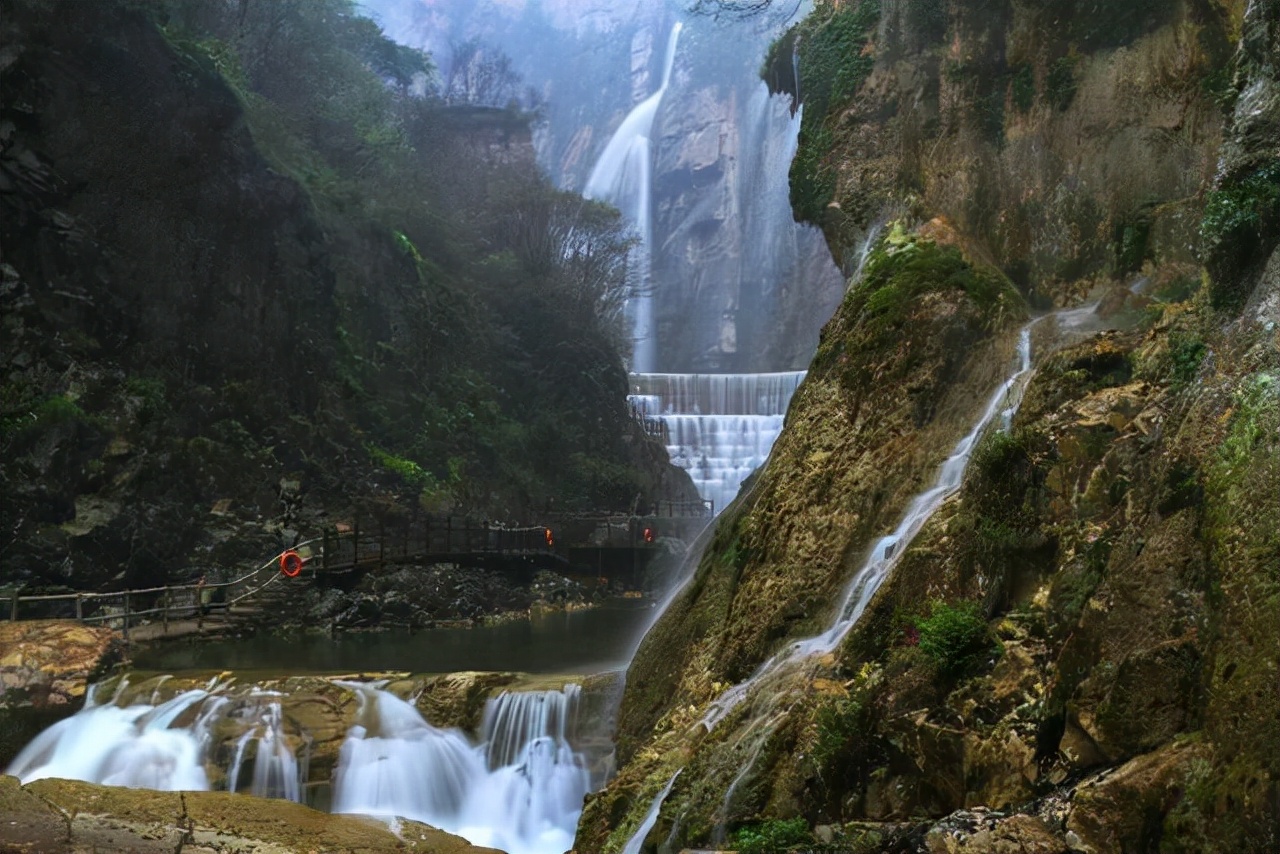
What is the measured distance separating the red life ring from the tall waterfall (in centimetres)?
3531

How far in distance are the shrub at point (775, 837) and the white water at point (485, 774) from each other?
5194mm

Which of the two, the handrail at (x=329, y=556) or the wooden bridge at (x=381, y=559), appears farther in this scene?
the wooden bridge at (x=381, y=559)

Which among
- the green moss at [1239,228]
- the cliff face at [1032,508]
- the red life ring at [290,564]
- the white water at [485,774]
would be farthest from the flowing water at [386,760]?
the red life ring at [290,564]

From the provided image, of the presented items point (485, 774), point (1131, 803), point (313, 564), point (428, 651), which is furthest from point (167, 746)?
point (313, 564)

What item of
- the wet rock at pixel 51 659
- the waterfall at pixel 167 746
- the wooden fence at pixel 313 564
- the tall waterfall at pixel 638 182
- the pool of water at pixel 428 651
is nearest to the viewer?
the waterfall at pixel 167 746

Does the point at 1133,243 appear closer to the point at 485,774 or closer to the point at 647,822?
the point at 647,822

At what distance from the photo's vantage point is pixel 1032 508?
721 centimetres

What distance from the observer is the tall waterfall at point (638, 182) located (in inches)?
2480

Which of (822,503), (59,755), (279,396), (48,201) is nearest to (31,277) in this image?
(48,201)

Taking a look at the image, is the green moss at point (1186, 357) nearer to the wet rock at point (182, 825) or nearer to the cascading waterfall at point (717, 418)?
the wet rock at point (182, 825)

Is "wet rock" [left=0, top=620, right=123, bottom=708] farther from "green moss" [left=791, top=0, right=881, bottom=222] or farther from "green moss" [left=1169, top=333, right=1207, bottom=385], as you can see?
"green moss" [left=1169, top=333, right=1207, bottom=385]

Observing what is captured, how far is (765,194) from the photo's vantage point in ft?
213

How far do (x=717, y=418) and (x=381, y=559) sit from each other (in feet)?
62.1

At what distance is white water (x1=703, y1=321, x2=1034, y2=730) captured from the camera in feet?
27.1
